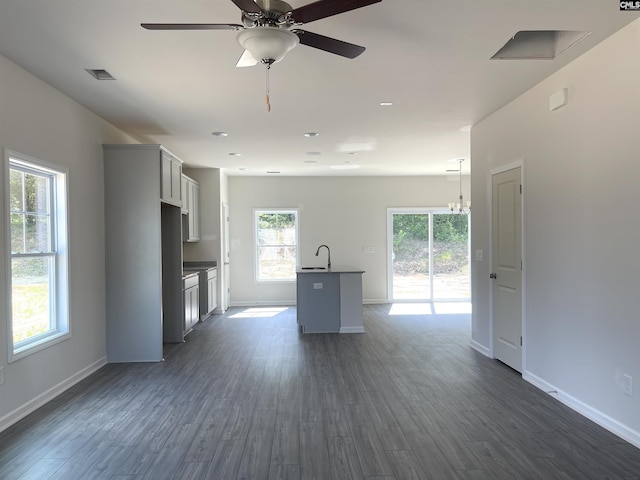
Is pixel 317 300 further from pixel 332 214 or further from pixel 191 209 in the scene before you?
pixel 332 214

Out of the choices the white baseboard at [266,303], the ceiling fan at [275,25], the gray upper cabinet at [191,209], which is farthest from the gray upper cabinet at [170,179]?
the white baseboard at [266,303]

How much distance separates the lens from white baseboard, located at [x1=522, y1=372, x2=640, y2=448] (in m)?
2.71

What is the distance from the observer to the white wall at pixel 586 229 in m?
2.72

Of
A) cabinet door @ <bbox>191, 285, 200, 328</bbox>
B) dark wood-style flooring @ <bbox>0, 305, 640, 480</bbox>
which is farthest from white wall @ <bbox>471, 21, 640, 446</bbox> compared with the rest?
cabinet door @ <bbox>191, 285, 200, 328</bbox>

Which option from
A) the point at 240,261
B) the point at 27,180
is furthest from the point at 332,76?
the point at 240,261

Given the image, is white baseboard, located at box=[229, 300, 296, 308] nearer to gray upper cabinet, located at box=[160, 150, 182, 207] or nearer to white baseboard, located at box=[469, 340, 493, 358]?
gray upper cabinet, located at box=[160, 150, 182, 207]

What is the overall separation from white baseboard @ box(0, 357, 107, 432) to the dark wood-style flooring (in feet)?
0.20

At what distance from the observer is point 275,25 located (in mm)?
2090

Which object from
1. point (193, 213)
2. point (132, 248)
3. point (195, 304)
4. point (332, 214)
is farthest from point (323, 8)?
point (332, 214)

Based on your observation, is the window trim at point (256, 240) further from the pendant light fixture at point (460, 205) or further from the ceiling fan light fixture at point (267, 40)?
the ceiling fan light fixture at point (267, 40)

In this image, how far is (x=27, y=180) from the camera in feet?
11.3

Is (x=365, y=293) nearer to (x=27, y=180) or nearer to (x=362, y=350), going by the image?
(x=362, y=350)

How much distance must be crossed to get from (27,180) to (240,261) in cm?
532

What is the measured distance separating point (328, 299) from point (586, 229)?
3.70 m
